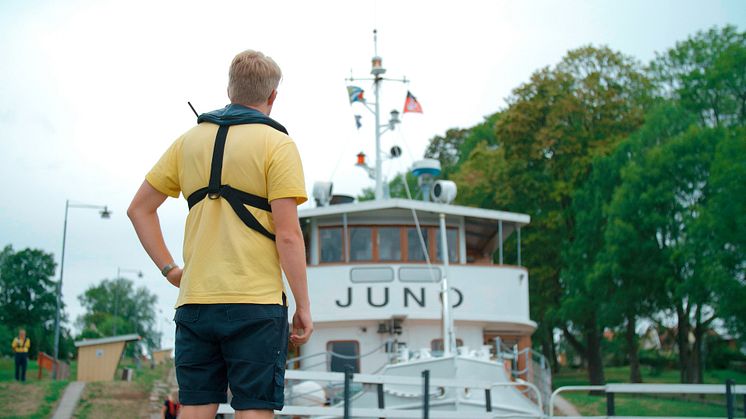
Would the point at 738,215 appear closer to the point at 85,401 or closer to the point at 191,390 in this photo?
the point at 85,401

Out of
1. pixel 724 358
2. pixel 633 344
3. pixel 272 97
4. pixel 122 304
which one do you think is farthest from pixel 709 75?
pixel 122 304

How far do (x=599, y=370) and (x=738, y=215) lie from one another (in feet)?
43.0

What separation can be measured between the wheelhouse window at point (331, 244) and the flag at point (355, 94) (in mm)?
5123

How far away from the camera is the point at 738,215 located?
22469mm

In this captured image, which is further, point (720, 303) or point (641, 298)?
point (641, 298)

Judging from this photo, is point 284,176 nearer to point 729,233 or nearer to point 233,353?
point 233,353

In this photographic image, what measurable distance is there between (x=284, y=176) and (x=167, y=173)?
22.2 inches

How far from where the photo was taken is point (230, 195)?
10.6 ft

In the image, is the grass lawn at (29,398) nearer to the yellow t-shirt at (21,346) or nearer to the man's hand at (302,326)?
the yellow t-shirt at (21,346)

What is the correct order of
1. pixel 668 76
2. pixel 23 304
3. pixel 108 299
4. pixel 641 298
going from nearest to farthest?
pixel 641 298 < pixel 668 76 < pixel 23 304 < pixel 108 299

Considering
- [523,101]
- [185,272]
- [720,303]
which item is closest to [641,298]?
[720,303]

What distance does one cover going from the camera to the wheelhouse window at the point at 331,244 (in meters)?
19.3

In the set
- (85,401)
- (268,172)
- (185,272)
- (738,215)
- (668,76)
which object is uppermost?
(668,76)

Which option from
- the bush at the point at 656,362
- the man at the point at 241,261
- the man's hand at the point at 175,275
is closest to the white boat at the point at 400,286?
the man's hand at the point at 175,275
